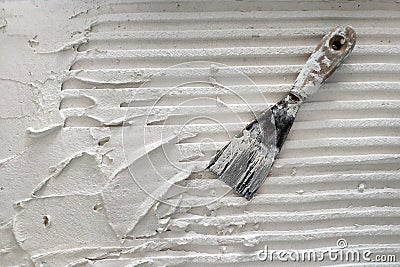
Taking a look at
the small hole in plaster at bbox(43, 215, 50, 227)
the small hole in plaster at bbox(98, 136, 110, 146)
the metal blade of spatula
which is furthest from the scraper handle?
the small hole in plaster at bbox(43, 215, 50, 227)

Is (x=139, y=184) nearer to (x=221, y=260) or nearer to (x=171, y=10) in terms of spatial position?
(x=221, y=260)

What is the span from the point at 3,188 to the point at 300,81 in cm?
59

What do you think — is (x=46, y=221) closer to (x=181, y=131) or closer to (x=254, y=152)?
(x=181, y=131)

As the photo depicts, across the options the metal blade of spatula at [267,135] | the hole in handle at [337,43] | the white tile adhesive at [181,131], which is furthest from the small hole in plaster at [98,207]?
the hole in handle at [337,43]

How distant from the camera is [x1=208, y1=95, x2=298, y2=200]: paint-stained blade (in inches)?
32.9

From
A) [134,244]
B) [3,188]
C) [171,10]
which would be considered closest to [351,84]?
[171,10]

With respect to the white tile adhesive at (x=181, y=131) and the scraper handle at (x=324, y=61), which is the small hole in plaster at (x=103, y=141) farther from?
the scraper handle at (x=324, y=61)

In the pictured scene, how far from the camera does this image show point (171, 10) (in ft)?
2.95

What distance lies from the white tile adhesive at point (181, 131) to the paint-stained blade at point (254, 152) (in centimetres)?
2

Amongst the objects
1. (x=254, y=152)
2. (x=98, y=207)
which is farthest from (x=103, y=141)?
(x=254, y=152)

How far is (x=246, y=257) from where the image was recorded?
32.9 inches

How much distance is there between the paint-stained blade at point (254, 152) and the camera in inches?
32.9

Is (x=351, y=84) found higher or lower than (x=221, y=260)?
higher

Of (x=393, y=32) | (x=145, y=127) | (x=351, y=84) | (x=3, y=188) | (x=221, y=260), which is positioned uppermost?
(x=393, y=32)
